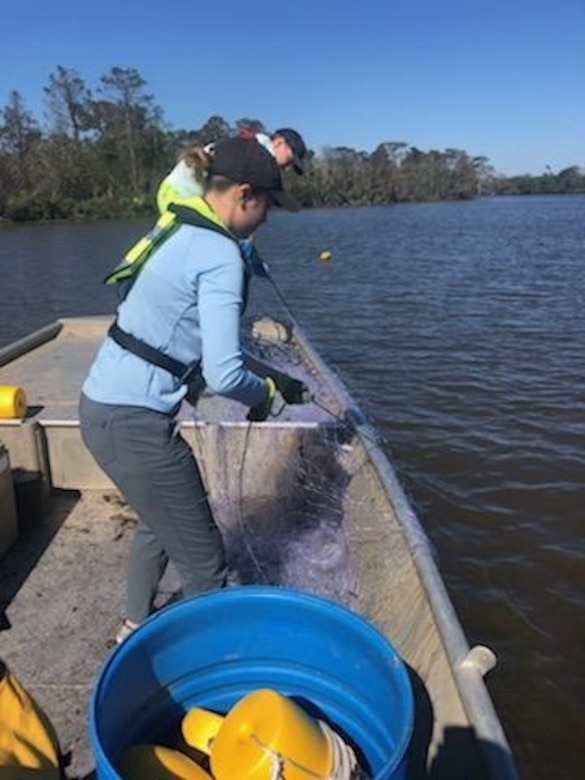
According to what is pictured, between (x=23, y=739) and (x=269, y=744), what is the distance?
0.78m

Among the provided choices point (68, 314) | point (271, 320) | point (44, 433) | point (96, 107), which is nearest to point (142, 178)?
point (96, 107)

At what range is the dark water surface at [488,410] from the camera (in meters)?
5.16

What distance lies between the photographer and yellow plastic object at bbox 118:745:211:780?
219 cm

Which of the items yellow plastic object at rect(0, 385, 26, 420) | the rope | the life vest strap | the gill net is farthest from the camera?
yellow plastic object at rect(0, 385, 26, 420)

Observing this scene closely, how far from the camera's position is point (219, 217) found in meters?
2.59

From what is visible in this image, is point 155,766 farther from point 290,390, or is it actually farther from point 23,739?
point 290,390

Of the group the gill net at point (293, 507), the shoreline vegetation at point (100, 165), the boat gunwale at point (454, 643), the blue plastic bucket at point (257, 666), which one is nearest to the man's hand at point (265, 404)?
the blue plastic bucket at point (257, 666)

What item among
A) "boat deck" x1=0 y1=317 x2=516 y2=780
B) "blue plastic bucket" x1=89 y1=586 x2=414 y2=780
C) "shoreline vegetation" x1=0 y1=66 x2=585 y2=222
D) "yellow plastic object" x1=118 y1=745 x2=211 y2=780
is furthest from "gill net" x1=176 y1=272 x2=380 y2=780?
"shoreline vegetation" x1=0 y1=66 x2=585 y2=222

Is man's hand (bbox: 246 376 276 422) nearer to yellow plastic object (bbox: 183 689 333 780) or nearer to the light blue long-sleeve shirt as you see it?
the light blue long-sleeve shirt

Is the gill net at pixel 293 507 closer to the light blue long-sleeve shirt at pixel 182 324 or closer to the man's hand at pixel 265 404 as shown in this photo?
the man's hand at pixel 265 404

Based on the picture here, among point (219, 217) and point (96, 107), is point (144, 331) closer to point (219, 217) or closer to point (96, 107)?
point (219, 217)

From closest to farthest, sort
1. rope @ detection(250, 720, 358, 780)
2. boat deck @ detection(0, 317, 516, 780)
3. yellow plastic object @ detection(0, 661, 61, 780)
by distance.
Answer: rope @ detection(250, 720, 358, 780) → yellow plastic object @ detection(0, 661, 61, 780) → boat deck @ detection(0, 317, 516, 780)

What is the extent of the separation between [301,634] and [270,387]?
93 cm

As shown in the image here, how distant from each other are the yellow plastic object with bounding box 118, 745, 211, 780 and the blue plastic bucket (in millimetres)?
68
